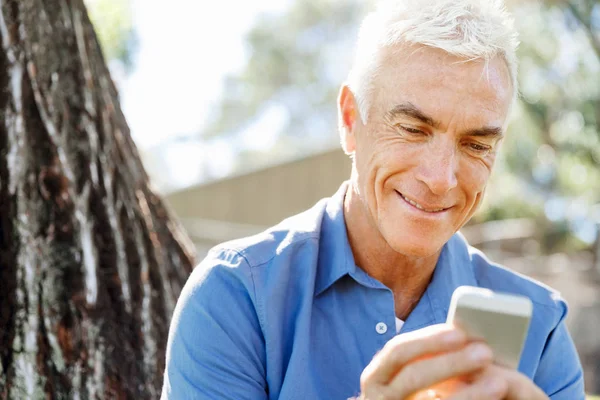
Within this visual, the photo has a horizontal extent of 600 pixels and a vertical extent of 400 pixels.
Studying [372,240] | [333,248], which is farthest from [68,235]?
[372,240]

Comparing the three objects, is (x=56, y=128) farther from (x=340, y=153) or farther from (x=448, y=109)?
(x=340, y=153)

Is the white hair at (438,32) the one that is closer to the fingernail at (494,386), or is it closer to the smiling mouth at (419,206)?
the smiling mouth at (419,206)

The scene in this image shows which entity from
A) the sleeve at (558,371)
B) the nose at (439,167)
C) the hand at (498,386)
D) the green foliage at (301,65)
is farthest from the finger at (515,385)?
the green foliage at (301,65)

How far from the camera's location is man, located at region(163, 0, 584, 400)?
6.99 ft

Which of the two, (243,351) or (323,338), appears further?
(323,338)

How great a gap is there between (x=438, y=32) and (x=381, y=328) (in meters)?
0.82

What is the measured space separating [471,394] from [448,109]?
2.97ft

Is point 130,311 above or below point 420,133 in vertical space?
below

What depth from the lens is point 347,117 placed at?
8.12 ft

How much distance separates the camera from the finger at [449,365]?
1.41 m

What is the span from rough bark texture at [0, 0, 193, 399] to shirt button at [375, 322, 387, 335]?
33.9 inches

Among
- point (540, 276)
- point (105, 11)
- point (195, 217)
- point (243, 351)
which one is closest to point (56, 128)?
point (243, 351)

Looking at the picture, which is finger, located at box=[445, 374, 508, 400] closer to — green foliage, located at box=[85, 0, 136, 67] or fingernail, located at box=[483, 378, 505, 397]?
fingernail, located at box=[483, 378, 505, 397]

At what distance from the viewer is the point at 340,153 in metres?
20.4
